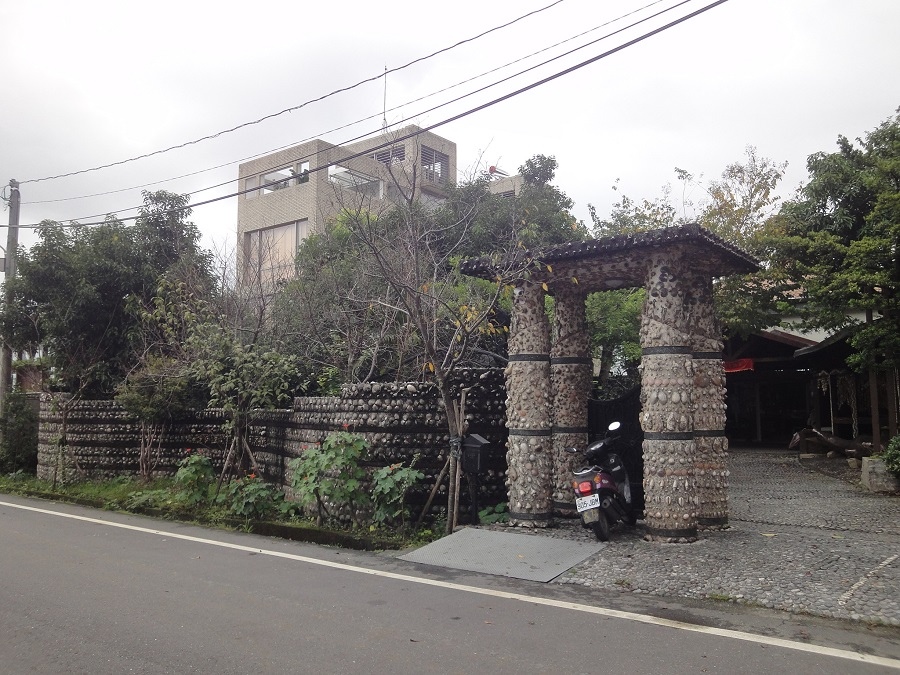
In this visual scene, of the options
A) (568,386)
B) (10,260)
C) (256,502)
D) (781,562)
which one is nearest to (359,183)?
(10,260)

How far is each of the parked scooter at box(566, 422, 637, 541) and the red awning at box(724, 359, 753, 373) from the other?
47.2 feet

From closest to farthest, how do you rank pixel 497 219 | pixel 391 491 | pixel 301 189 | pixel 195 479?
pixel 391 491, pixel 195 479, pixel 497 219, pixel 301 189

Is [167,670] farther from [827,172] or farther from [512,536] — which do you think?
[827,172]

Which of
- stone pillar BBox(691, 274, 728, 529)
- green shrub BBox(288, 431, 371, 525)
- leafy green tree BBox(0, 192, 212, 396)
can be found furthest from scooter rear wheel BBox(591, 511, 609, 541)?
leafy green tree BBox(0, 192, 212, 396)

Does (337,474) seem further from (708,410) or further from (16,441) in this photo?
(16,441)

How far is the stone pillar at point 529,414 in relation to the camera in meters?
9.12

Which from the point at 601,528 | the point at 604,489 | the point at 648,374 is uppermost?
the point at 648,374

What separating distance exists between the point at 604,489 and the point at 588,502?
1.11 ft

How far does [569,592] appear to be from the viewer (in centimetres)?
656

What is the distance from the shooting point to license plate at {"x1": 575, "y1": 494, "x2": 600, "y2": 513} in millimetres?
8133

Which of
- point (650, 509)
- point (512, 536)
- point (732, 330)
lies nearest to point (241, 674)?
point (512, 536)

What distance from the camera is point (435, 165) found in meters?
26.5

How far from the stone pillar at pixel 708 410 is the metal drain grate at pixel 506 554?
5.45ft

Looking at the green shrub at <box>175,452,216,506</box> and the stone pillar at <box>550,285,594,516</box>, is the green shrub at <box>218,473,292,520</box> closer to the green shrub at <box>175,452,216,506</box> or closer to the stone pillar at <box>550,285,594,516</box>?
the green shrub at <box>175,452,216,506</box>
